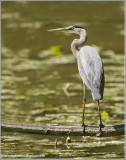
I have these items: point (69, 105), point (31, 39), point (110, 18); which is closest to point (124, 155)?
point (69, 105)

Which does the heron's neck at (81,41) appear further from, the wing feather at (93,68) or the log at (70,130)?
the log at (70,130)

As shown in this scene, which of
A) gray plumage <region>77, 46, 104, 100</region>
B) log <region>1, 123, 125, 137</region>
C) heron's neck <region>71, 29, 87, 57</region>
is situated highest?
heron's neck <region>71, 29, 87, 57</region>

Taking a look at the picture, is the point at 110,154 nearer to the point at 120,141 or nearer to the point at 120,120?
the point at 120,141

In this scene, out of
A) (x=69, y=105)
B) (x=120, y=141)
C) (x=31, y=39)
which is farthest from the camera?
(x=31, y=39)

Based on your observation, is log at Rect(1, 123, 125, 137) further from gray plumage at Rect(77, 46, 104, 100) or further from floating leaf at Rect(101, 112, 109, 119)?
floating leaf at Rect(101, 112, 109, 119)

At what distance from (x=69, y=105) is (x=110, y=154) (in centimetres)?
221

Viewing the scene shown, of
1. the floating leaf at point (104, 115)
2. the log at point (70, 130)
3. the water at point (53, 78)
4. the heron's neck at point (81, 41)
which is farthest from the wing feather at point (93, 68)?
the floating leaf at point (104, 115)

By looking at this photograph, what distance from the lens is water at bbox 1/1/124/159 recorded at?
6324 millimetres

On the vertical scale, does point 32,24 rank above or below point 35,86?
above

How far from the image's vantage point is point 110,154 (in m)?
6.05

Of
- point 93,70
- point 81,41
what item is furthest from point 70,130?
point 81,41

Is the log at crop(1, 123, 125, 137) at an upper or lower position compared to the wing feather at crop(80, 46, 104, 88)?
lower

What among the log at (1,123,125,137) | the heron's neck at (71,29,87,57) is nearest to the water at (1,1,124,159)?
the log at (1,123,125,137)

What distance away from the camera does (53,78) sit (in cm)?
989
